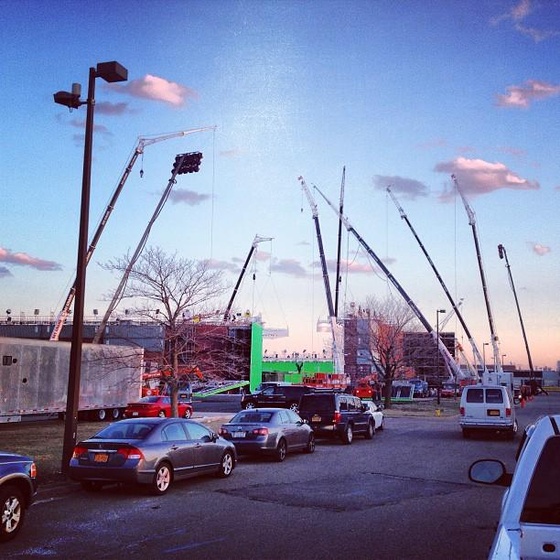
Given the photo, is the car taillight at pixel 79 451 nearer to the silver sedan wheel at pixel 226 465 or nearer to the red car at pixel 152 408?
the silver sedan wheel at pixel 226 465

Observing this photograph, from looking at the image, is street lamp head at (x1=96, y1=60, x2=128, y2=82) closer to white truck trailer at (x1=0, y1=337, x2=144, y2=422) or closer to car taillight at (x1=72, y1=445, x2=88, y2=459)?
car taillight at (x1=72, y1=445, x2=88, y2=459)

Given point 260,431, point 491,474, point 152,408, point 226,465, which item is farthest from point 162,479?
point 152,408

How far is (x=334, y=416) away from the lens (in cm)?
2434

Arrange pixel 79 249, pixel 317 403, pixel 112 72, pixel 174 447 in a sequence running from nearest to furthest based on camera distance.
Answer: pixel 174 447
pixel 112 72
pixel 79 249
pixel 317 403

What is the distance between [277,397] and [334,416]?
57.5 feet

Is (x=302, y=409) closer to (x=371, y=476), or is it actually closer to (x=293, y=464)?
(x=293, y=464)

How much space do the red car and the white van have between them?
1404 centimetres

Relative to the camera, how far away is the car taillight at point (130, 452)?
12.6 metres

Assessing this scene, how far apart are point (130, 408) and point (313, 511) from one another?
2214 cm

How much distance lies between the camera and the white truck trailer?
86.8 ft

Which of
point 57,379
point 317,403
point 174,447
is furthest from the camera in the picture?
point 57,379

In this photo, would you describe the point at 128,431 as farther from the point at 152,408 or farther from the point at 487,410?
the point at 152,408

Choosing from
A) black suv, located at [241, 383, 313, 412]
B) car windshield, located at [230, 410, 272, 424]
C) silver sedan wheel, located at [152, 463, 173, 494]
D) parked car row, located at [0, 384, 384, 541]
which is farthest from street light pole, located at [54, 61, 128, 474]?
black suv, located at [241, 383, 313, 412]

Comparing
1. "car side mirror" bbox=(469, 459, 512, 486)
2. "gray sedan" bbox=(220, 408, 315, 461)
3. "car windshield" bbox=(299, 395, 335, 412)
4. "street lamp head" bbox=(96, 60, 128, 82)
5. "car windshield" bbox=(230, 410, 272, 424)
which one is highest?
"street lamp head" bbox=(96, 60, 128, 82)
